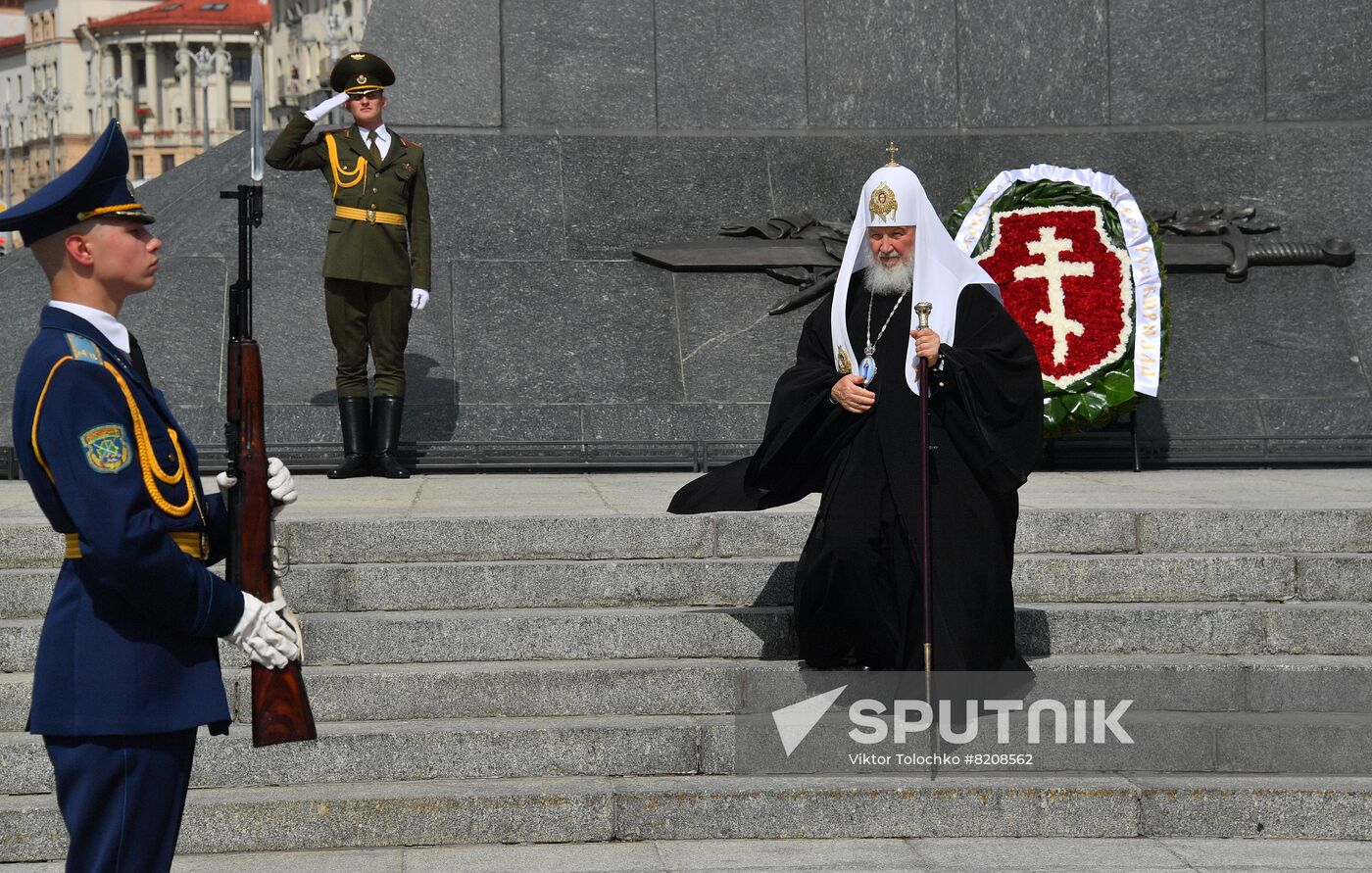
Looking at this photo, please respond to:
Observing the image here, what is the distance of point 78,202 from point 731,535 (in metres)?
3.95

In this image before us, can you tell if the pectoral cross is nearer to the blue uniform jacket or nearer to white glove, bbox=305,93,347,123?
white glove, bbox=305,93,347,123

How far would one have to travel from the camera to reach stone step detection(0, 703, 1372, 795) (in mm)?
5910

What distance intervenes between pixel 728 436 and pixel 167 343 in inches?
124

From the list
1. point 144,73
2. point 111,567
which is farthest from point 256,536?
point 144,73

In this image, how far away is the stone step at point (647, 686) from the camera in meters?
6.26

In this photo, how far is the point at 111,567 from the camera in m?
3.60

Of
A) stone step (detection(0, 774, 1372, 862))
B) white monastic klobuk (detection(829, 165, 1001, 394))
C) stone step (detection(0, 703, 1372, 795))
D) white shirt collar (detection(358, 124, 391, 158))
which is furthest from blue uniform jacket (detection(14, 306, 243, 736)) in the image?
white shirt collar (detection(358, 124, 391, 158))

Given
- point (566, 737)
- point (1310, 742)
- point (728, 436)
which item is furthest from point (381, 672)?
point (728, 436)

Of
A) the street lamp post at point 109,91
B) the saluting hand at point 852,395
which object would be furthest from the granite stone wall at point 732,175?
the street lamp post at point 109,91

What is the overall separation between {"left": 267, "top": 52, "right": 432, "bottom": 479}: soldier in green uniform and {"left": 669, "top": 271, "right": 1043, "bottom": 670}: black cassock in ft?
11.3

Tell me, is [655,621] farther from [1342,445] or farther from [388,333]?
[1342,445]

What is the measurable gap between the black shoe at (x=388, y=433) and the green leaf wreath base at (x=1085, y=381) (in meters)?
3.12

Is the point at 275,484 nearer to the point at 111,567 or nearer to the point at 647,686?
the point at 111,567

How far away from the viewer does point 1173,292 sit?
10.9m
